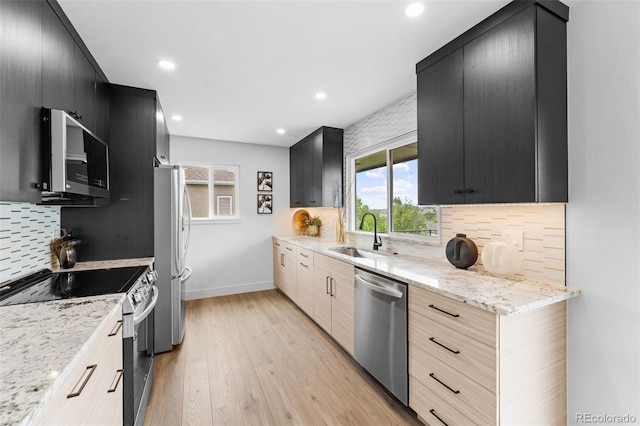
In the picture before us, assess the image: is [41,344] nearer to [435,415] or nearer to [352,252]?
[435,415]

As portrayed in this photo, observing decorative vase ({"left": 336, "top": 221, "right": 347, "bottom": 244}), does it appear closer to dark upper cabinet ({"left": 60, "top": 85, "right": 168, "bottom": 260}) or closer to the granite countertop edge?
dark upper cabinet ({"left": 60, "top": 85, "right": 168, "bottom": 260})

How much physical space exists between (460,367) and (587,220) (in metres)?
1.02

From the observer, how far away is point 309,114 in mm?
3180

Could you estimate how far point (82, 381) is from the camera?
0.89m

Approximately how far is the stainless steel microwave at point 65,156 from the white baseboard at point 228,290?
8.59 ft

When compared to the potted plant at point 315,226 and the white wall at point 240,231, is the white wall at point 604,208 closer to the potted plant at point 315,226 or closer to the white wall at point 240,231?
the potted plant at point 315,226

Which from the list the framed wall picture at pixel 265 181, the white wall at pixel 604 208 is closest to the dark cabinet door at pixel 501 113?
the white wall at pixel 604 208

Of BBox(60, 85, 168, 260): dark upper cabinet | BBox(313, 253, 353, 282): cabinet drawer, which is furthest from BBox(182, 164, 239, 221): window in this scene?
BBox(313, 253, 353, 282): cabinet drawer

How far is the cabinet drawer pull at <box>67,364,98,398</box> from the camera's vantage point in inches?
32.6

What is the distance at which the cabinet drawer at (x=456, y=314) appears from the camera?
4.20 feet

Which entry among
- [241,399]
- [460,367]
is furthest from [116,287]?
[460,367]

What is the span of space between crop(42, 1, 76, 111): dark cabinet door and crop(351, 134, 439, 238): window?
259 cm

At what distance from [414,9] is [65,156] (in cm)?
202

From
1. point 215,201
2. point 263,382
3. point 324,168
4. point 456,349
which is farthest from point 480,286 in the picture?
point 215,201
